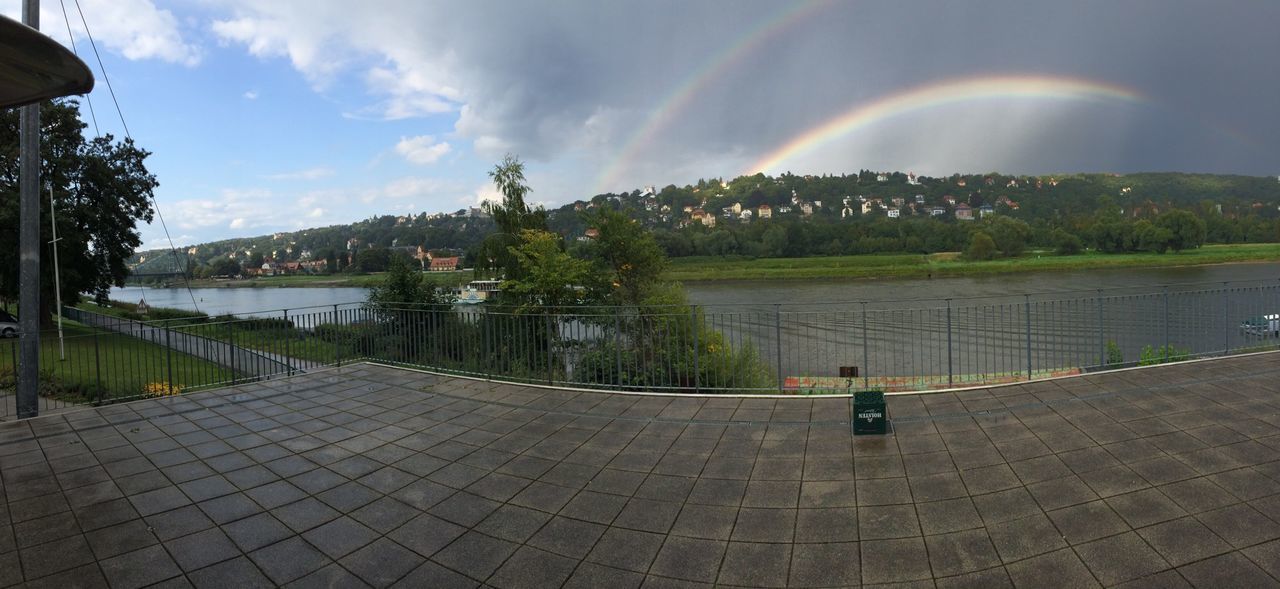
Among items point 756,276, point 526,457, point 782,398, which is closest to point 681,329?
point 782,398

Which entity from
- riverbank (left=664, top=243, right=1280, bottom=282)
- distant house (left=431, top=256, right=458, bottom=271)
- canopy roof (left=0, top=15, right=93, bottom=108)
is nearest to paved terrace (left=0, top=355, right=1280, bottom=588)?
canopy roof (left=0, top=15, right=93, bottom=108)

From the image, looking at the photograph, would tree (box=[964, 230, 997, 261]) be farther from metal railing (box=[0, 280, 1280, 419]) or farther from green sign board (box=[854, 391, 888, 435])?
green sign board (box=[854, 391, 888, 435])

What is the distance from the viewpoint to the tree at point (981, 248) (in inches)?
2805

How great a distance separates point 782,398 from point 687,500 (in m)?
2.69

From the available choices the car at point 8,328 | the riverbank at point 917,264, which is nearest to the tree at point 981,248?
the riverbank at point 917,264

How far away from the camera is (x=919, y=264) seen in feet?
227

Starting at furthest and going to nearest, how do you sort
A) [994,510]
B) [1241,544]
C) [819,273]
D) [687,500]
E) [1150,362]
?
1. [819,273]
2. [1150,362]
3. [687,500]
4. [994,510]
5. [1241,544]

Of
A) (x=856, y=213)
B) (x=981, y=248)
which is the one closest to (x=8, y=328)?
(x=981, y=248)

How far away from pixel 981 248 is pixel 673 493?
79.6 metres

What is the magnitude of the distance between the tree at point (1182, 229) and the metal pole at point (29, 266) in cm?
9464

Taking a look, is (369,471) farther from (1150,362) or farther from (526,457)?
(1150,362)

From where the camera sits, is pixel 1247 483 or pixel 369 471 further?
pixel 369 471

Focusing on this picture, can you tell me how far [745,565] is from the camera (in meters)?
→ 3.11

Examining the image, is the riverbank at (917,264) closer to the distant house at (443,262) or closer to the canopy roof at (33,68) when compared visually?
the distant house at (443,262)
